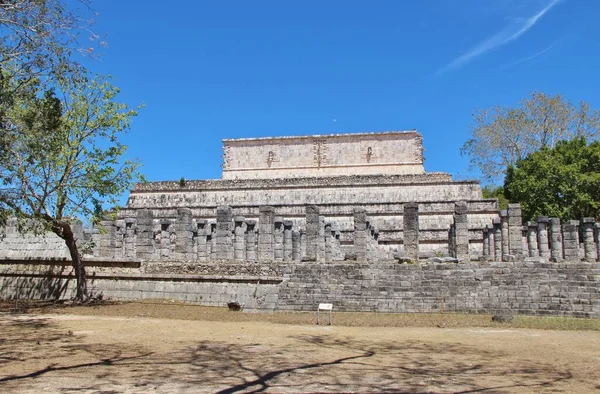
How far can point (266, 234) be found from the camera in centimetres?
1792

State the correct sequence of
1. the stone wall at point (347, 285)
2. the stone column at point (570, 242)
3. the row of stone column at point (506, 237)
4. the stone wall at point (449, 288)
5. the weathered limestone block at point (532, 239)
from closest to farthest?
the stone wall at point (449, 288) → the stone wall at point (347, 285) → the stone column at point (570, 242) → the row of stone column at point (506, 237) → the weathered limestone block at point (532, 239)

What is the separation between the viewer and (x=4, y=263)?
1889 cm

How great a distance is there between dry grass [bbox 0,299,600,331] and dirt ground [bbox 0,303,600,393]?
32cm

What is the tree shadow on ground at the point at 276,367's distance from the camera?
6.33 metres

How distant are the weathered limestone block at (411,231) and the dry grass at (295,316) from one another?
15.4ft

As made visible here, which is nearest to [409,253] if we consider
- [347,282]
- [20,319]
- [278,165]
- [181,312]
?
[347,282]

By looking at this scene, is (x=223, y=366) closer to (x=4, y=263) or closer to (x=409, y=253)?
(x=409, y=253)

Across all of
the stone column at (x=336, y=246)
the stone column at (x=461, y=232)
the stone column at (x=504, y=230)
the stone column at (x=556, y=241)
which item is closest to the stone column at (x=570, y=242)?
the stone column at (x=556, y=241)

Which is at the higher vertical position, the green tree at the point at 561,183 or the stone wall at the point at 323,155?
the stone wall at the point at 323,155

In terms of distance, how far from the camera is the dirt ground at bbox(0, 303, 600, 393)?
6391mm

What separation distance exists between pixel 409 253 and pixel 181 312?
26.4 ft

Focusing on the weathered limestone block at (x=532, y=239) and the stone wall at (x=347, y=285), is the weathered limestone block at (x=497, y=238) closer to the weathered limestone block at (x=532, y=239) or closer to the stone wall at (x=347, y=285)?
the weathered limestone block at (x=532, y=239)

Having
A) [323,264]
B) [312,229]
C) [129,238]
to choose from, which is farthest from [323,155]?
[323,264]

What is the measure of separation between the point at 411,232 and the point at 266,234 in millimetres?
4980
